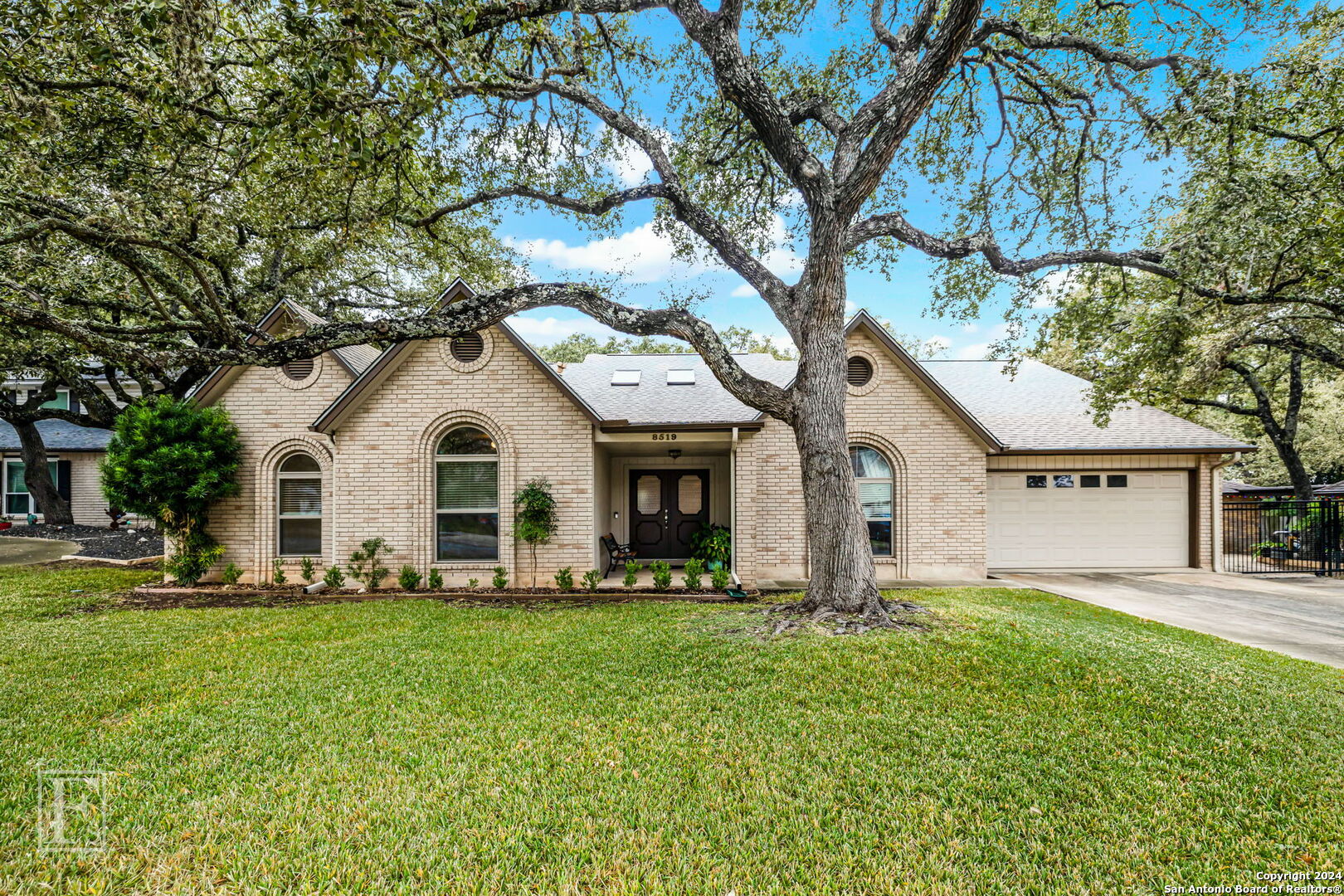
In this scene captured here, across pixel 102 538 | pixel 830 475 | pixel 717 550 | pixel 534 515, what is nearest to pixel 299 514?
pixel 534 515

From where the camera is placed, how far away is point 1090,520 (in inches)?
465

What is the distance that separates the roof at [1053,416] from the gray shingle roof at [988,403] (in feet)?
0.07

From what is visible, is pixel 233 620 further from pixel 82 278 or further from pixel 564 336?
pixel 564 336

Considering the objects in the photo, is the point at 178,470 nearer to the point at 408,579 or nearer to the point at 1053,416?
the point at 408,579

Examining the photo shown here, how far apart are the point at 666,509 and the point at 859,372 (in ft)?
18.7

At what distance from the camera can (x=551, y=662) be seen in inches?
222

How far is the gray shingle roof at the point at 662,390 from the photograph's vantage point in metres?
10.3

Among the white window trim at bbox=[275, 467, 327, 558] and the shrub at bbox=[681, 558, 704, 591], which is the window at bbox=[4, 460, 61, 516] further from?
the shrub at bbox=[681, 558, 704, 591]

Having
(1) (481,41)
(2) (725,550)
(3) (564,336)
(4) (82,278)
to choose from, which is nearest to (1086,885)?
(2) (725,550)

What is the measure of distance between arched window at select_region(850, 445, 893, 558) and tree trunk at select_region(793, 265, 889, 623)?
3.94 m

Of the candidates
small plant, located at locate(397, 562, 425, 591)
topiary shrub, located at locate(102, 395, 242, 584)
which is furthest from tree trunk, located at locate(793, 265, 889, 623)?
topiary shrub, located at locate(102, 395, 242, 584)

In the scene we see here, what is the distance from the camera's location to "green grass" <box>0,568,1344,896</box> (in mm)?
2695

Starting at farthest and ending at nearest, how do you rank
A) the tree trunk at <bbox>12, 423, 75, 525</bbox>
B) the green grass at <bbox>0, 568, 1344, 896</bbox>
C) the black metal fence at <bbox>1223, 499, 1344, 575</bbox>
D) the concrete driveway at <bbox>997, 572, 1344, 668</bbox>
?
the tree trunk at <bbox>12, 423, 75, 525</bbox>, the black metal fence at <bbox>1223, 499, 1344, 575</bbox>, the concrete driveway at <bbox>997, 572, 1344, 668</bbox>, the green grass at <bbox>0, 568, 1344, 896</bbox>

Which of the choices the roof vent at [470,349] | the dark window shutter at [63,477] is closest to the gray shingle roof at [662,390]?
the roof vent at [470,349]
